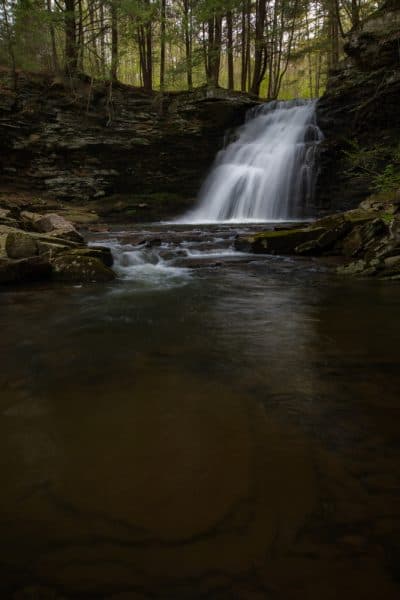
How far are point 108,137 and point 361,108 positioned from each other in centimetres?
1038

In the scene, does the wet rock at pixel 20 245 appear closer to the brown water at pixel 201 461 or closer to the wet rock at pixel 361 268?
the brown water at pixel 201 461

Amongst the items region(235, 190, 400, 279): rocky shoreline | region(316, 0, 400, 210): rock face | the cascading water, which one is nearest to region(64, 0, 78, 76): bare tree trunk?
the cascading water

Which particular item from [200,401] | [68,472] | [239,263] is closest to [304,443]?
[200,401]

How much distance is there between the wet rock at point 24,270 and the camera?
6148 millimetres

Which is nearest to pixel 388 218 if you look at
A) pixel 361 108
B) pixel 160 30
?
pixel 361 108

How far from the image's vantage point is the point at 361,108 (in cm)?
1407

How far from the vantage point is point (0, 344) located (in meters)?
3.56

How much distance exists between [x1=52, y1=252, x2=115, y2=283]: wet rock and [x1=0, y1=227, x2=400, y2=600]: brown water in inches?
99.9

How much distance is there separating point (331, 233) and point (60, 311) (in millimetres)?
6143

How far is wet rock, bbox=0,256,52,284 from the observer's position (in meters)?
6.15

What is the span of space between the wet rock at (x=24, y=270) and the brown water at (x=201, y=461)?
2.46 metres

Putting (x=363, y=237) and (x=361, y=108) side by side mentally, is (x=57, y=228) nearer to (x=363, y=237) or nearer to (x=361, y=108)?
(x=363, y=237)

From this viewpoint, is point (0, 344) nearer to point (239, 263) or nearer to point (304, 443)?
point (304, 443)

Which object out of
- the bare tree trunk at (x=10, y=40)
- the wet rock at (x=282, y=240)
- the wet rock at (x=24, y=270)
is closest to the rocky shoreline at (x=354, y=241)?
the wet rock at (x=282, y=240)
